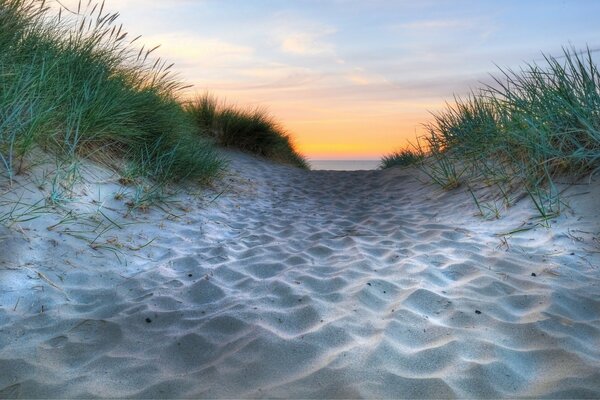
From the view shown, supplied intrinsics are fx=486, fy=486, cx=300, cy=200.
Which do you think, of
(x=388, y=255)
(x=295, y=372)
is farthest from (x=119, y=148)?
(x=295, y=372)

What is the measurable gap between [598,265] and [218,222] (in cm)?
305

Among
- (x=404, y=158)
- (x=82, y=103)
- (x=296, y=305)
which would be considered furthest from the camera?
(x=404, y=158)

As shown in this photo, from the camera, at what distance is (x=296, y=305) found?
2.43 meters

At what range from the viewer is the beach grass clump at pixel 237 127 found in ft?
32.1

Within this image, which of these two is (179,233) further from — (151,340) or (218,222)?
(151,340)

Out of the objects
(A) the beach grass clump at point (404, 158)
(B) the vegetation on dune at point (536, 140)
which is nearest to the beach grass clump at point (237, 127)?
(A) the beach grass clump at point (404, 158)

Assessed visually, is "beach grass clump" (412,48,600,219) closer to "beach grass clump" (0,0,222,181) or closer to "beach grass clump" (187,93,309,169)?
"beach grass clump" (0,0,222,181)

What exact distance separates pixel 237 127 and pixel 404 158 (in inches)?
133

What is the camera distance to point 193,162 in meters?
5.49

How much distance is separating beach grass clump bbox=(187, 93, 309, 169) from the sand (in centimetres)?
565

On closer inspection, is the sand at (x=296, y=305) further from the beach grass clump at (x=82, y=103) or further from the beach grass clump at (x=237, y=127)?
the beach grass clump at (x=237, y=127)

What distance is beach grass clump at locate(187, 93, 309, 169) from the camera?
9.78m

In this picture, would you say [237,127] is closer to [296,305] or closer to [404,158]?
[404,158]

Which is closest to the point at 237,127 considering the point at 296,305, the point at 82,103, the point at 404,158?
the point at 404,158
